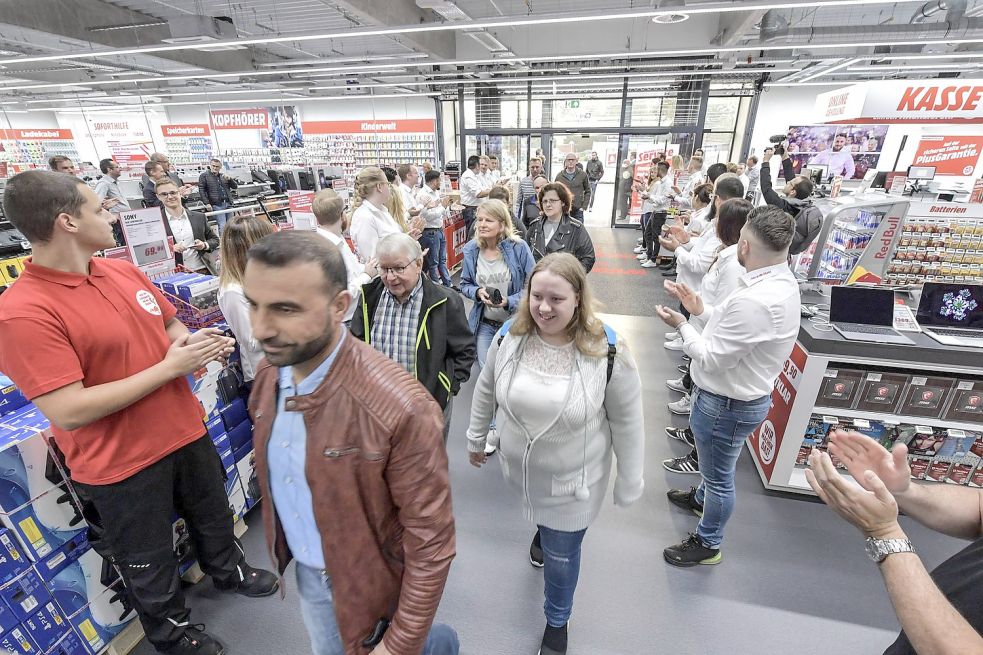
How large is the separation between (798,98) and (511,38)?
10.3 m

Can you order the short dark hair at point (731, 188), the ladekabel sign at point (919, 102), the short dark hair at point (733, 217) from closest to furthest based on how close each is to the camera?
the short dark hair at point (733, 217), the short dark hair at point (731, 188), the ladekabel sign at point (919, 102)

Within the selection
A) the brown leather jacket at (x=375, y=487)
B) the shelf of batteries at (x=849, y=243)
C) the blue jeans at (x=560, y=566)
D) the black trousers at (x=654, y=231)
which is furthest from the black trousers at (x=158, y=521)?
the black trousers at (x=654, y=231)

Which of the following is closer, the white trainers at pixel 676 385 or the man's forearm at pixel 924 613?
the man's forearm at pixel 924 613

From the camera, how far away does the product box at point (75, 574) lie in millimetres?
1786

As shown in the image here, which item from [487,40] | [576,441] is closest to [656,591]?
[576,441]

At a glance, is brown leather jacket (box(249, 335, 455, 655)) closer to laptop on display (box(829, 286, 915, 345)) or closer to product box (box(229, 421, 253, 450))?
product box (box(229, 421, 253, 450))

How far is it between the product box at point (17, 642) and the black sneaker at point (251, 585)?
0.67 metres

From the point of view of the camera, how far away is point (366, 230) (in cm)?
411

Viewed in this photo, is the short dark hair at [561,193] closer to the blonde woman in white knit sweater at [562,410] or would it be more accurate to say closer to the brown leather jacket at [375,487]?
the blonde woman in white knit sweater at [562,410]

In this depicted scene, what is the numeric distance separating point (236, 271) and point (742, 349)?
2.50 meters

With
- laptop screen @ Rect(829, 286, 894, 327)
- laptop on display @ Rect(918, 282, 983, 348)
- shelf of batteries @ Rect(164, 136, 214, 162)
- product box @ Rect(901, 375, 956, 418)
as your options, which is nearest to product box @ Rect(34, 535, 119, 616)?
laptop screen @ Rect(829, 286, 894, 327)

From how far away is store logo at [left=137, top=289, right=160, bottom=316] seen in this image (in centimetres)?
175

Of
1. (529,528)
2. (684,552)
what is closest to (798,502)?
(684,552)

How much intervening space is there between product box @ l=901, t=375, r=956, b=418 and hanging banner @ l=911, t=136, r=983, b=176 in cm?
1012
